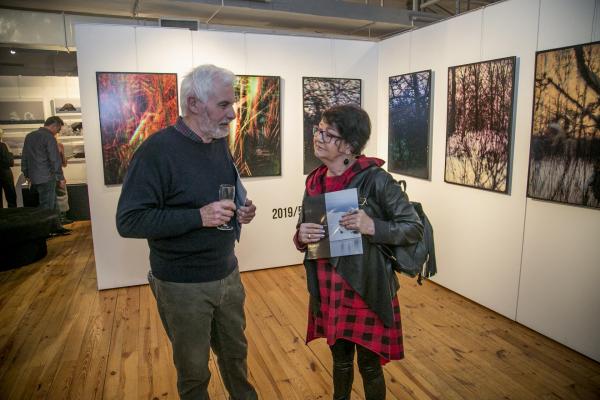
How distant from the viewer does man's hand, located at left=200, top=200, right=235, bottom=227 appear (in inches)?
71.0

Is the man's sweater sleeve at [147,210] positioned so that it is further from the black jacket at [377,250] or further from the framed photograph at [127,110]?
the framed photograph at [127,110]

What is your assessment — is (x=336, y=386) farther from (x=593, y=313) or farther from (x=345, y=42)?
(x=345, y=42)

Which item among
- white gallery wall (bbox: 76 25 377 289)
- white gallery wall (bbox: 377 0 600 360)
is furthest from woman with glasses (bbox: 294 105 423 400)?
white gallery wall (bbox: 76 25 377 289)

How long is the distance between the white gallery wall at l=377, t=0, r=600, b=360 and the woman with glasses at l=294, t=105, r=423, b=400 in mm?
1906

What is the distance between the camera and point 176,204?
1893 mm

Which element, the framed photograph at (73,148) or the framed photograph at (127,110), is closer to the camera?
the framed photograph at (127,110)

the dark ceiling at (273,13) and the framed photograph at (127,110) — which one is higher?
the dark ceiling at (273,13)

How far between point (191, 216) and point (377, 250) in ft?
2.80

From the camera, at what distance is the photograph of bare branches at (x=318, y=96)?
5.00 meters

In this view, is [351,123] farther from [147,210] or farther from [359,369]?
[359,369]

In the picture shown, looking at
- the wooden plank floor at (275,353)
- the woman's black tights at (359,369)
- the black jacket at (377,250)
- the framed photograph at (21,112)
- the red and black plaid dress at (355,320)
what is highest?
the framed photograph at (21,112)

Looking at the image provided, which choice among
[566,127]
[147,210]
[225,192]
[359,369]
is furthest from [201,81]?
[566,127]

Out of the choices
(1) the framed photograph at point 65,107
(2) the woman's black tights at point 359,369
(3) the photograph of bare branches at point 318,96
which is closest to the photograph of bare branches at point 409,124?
(3) the photograph of bare branches at point 318,96

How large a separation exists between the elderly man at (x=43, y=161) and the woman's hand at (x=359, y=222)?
6.02 m
